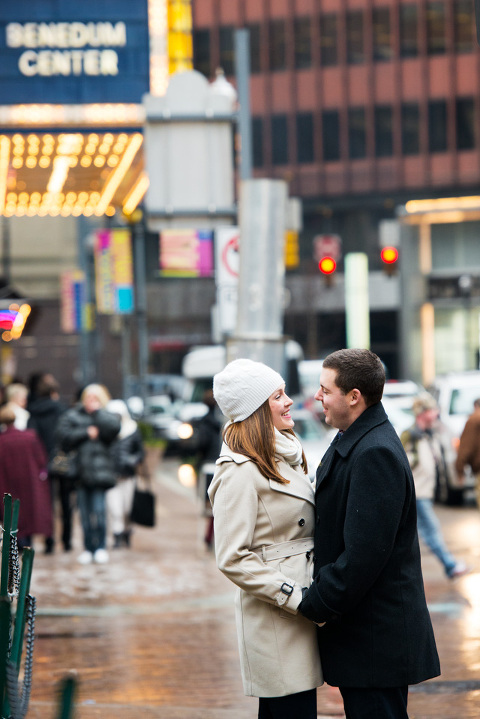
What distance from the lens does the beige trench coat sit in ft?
12.4

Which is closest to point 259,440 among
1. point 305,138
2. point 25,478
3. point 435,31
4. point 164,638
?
point 164,638

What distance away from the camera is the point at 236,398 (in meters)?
3.95

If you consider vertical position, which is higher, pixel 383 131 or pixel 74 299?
pixel 383 131

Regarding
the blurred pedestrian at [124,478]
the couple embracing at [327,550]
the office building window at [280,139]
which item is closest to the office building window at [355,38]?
the office building window at [280,139]

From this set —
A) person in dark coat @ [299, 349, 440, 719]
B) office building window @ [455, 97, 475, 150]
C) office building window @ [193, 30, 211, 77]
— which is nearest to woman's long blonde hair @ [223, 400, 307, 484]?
person in dark coat @ [299, 349, 440, 719]

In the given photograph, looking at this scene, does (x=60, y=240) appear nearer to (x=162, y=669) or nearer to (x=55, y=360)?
(x=55, y=360)

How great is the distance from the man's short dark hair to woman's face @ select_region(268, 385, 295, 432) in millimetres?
256

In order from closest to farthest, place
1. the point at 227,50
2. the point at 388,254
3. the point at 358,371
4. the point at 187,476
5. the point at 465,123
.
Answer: the point at 358,371 < the point at 388,254 < the point at 187,476 < the point at 465,123 < the point at 227,50

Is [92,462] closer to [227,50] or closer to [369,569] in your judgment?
[369,569]

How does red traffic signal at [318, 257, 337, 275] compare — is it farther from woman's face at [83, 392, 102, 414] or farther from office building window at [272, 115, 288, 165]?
office building window at [272, 115, 288, 165]

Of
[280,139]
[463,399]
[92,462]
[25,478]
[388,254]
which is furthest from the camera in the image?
[280,139]

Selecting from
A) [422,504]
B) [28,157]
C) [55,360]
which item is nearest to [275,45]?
[55,360]

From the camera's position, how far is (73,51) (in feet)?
41.6

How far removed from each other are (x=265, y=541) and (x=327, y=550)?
21 cm
